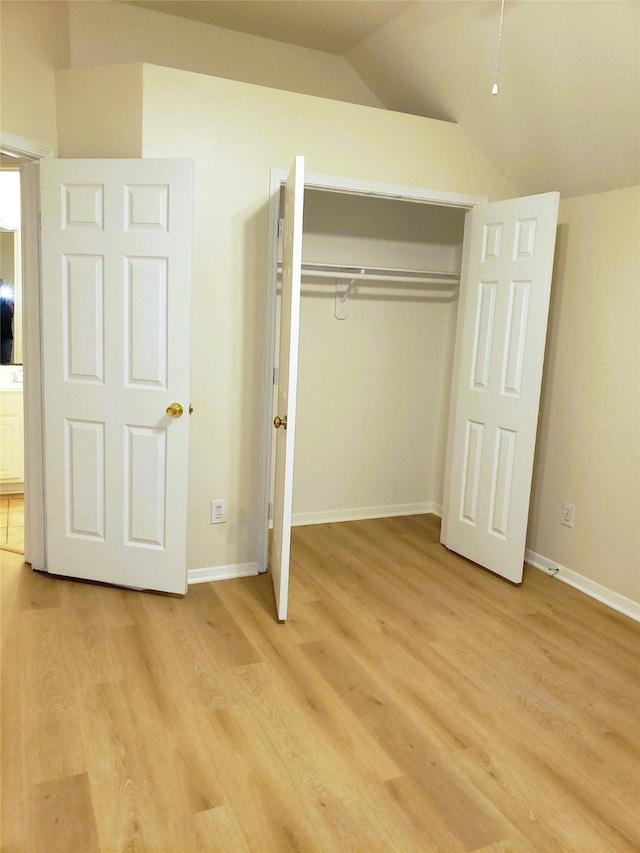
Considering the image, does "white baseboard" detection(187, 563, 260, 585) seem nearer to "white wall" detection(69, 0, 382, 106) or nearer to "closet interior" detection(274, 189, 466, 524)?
"closet interior" detection(274, 189, 466, 524)

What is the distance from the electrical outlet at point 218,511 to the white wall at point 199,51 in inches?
92.4

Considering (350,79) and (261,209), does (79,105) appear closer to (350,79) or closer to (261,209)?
(261,209)

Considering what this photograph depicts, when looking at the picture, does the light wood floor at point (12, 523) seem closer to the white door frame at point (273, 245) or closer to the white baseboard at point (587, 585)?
the white door frame at point (273, 245)

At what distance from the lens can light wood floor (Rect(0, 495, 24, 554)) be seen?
376 cm

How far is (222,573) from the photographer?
136 inches

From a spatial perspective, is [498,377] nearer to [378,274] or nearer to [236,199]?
[378,274]

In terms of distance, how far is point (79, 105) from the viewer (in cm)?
306

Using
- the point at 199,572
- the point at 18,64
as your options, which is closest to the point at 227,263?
the point at 18,64

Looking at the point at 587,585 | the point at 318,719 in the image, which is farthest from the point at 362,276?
the point at 318,719

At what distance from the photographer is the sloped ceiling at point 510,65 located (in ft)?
9.02

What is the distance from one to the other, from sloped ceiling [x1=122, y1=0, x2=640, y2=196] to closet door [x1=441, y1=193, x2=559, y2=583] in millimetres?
305

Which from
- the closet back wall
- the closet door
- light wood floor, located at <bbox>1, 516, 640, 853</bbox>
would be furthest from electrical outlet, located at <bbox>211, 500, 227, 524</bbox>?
the closet door

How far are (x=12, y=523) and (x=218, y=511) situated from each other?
163 centimetres

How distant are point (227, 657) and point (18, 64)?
2.72 metres
